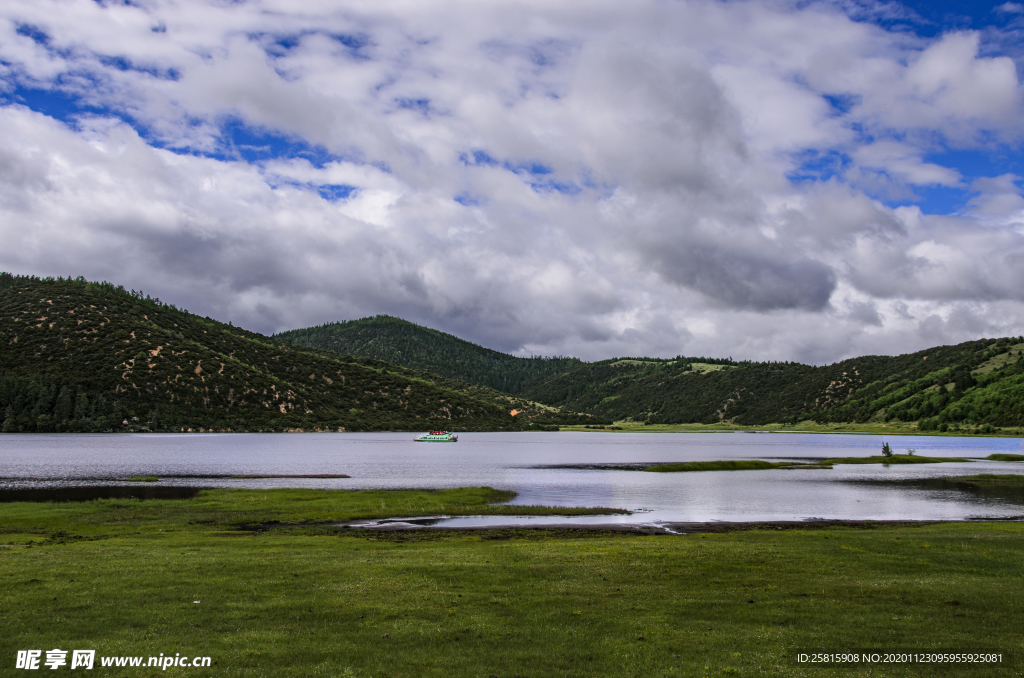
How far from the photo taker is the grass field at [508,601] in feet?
51.3

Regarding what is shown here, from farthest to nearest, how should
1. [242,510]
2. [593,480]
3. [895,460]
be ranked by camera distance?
[895,460], [593,480], [242,510]

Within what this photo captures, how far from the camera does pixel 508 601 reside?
2131cm

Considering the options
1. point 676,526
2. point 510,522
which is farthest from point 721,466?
point 510,522

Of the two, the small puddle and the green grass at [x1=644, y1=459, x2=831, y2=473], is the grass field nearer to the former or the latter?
the small puddle

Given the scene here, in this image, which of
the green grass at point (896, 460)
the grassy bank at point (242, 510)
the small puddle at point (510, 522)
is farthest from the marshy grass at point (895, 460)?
the small puddle at point (510, 522)

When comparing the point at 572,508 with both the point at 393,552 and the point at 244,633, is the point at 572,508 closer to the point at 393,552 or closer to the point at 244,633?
the point at 393,552

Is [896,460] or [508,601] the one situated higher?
[508,601]

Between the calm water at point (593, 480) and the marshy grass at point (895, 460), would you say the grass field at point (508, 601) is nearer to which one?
the calm water at point (593, 480)

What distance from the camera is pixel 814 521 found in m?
48.6

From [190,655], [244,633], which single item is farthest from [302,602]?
[190,655]

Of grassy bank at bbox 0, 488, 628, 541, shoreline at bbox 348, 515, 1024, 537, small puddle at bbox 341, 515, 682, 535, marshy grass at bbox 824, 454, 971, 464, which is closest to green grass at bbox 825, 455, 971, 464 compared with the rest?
marshy grass at bbox 824, 454, 971, 464

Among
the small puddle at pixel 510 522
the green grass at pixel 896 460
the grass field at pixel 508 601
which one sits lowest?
the green grass at pixel 896 460

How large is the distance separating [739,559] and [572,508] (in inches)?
1089

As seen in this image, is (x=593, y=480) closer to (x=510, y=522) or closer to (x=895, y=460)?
(x=510, y=522)
